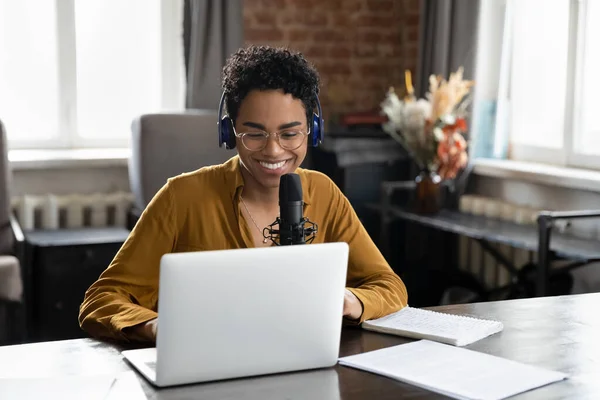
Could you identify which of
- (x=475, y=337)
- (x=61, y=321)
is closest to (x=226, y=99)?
(x=475, y=337)

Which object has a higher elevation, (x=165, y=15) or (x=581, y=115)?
(x=165, y=15)

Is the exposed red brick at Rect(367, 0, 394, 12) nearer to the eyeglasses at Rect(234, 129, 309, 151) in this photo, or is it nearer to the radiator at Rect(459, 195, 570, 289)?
the radiator at Rect(459, 195, 570, 289)

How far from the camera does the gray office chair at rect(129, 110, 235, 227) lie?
14.4 feet

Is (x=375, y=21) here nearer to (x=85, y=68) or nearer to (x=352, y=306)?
(x=85, y=68)

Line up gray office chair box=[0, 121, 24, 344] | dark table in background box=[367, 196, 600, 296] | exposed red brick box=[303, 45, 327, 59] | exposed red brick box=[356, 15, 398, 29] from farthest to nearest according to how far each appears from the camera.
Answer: exposed red brick box=[356, 15, 398, 29] < exposed red brick box=[303, 45, 327, 59] < gray office chair box=[0, 121, 24, 344] < dark table in background box=[367, 196, 600, 296]

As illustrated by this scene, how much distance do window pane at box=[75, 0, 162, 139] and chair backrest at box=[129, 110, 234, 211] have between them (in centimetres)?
63

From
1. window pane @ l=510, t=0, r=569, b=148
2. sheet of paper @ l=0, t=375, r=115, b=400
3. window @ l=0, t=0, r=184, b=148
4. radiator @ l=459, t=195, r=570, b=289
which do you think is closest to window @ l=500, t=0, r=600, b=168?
window pane @ l=510, t=0, r=569, b=148

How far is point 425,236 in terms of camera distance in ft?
15.8

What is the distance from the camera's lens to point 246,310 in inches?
60.9

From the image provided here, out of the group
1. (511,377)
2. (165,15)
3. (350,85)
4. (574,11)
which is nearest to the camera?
(511,377)

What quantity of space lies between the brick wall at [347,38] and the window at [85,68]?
531 mm

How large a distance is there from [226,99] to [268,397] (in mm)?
901

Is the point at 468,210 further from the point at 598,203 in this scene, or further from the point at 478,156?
the point at 598,203

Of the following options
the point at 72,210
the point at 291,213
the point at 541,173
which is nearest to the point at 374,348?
the point at 291,213
